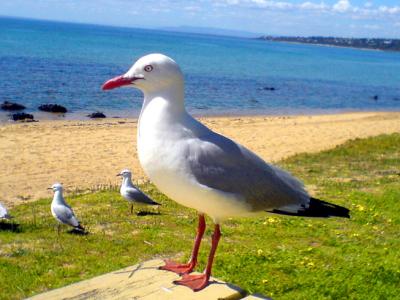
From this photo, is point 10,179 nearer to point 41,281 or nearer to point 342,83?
point 41,281

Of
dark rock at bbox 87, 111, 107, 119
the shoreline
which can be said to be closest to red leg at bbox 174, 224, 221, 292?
the shoreline

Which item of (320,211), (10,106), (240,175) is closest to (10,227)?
(240,175)

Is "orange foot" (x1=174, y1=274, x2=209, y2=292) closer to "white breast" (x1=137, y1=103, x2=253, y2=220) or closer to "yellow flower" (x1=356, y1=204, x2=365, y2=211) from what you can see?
"white breast" (x1=137, y1=103, x2=253, y2=220)

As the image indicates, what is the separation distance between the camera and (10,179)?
1387 cm

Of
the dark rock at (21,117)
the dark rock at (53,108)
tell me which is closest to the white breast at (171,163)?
the dark rock at (21,117)

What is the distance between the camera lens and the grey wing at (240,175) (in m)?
3.53

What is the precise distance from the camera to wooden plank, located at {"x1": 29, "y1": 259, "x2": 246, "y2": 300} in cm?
359

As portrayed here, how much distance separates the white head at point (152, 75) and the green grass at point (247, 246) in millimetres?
1268

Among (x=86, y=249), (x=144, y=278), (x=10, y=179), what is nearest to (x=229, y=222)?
(x=86, y=249)

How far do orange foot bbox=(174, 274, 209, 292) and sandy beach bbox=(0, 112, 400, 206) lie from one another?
8276mm

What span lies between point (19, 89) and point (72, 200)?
27.5 m

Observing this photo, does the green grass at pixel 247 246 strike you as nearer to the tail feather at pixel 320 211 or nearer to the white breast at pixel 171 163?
the tail feather at pixel 320 211

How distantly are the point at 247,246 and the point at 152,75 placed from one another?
4.06 m

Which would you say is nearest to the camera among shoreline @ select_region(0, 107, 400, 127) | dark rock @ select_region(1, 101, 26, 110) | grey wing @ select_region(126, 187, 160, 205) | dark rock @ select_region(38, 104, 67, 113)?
grey wing @ select_region(126, 187, 160, 205)
